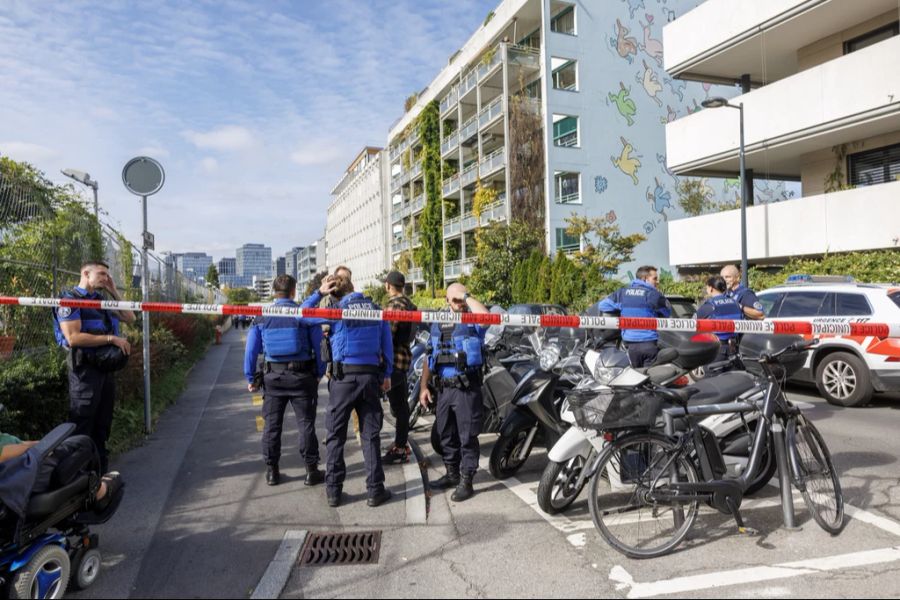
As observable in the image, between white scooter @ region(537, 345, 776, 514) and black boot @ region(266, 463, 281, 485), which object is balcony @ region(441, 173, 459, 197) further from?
white scooter @ region(537, 345, 776, 514)

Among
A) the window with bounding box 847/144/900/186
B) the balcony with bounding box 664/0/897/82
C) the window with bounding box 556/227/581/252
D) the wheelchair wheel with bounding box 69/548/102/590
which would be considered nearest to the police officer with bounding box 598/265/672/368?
the wheelchair wheel with bounding box 69/548/102/590

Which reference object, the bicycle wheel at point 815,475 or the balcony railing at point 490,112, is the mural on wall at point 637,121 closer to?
the balcony railing at point 490,112

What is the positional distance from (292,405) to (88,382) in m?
1.56

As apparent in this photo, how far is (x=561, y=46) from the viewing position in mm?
31875

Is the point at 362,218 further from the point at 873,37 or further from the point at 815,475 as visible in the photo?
the point at 815,475

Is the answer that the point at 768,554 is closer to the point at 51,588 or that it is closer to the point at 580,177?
the point at 51,588

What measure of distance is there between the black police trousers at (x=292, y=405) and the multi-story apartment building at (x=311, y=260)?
120365 millimetres

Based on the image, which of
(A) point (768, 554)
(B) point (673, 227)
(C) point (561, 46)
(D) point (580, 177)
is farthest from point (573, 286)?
(A) point (768, 554)

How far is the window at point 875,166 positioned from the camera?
49.2 ft

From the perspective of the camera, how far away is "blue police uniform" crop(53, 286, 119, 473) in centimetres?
468

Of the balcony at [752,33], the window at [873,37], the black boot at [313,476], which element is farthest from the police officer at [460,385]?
the window at [873,37]

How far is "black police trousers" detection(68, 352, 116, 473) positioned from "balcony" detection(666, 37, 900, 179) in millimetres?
15653

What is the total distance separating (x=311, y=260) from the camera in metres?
146

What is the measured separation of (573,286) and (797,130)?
34.4 feet
